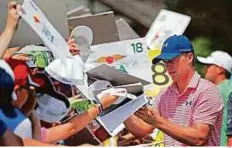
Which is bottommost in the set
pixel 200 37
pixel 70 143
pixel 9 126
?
pixel 200 37

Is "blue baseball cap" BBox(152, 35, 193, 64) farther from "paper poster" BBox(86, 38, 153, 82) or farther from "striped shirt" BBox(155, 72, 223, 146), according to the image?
"paper poster" BBox(86, 38, 153, 82)

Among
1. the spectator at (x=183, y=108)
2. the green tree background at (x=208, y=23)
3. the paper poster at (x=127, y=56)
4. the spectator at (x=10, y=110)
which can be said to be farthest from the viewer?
the green tree background at (x=208, y=23)

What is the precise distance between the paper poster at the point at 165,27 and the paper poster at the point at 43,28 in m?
2.07

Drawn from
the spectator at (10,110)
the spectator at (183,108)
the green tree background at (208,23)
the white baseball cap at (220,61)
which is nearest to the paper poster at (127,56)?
the spectator at (183,108)

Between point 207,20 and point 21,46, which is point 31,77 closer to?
point 21,46

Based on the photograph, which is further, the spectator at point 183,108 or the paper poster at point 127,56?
the paper poster at point 127,56

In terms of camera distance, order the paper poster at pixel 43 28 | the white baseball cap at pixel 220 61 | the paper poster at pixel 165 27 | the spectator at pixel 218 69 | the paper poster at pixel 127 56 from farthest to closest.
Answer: the paper poster at pixel 165 27 → the white baseball cap at pixel 220 61 → the spectator at pixel 218 69 → the paper poster at pixel 127 56 → the paper poster at pixel 43 28

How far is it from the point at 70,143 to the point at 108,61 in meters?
0.81

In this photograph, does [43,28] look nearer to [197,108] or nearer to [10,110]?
[10,110]

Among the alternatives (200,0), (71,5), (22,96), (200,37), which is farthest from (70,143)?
(200,0)

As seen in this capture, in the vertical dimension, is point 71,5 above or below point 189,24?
above

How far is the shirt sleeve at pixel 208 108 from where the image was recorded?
3.45m

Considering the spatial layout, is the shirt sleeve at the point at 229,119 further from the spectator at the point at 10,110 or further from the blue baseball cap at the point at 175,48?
the spectator at the point at 10,110

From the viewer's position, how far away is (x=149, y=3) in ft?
22.6
